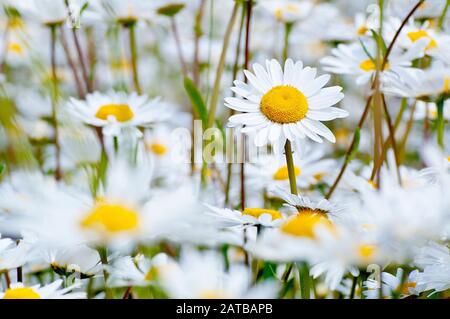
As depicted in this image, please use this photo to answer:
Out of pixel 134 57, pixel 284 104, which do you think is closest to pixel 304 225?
pixel 284 104

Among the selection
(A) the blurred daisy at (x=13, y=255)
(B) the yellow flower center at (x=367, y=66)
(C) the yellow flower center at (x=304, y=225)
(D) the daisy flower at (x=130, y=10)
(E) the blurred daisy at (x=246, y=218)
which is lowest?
(A) the blurred daisy at (x=13, y=255)

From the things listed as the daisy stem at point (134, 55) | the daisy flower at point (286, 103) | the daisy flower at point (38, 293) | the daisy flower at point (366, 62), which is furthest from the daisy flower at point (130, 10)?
the daisy flower at point (38, 293)

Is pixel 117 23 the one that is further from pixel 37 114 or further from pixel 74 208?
pixel 74 208

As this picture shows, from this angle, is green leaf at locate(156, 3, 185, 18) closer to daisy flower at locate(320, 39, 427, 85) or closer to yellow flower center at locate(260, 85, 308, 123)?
daisy flower at locate(320, 39, 427, 85)

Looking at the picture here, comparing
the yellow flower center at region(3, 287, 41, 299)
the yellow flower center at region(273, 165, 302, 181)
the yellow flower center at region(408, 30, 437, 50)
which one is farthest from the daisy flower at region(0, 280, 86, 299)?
the yellow flower center at region(408, 30, 437, 50)

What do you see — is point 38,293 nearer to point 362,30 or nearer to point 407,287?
point 407,287

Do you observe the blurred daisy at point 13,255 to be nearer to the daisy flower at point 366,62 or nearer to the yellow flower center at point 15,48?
the daisy flower at point 366,62
